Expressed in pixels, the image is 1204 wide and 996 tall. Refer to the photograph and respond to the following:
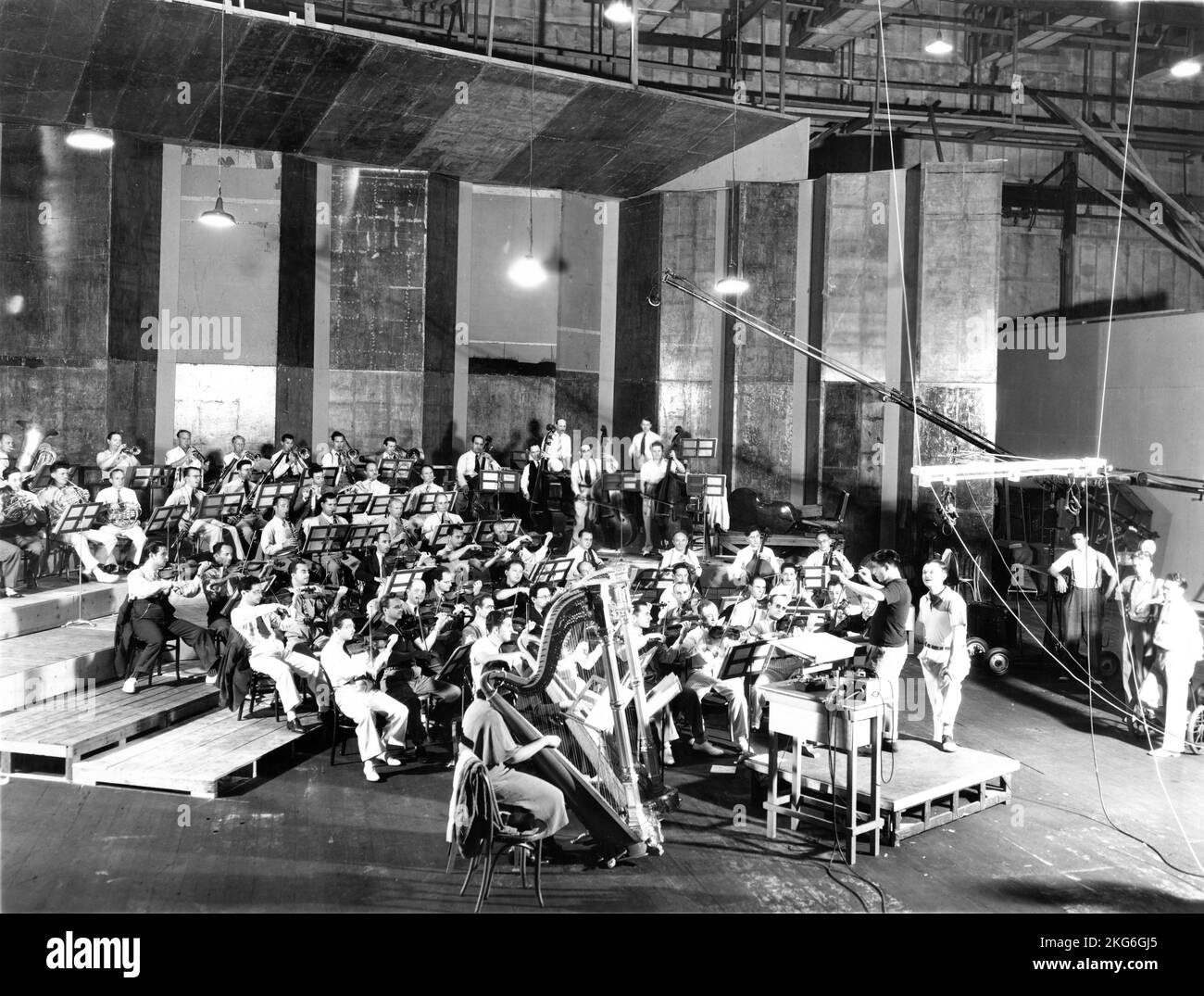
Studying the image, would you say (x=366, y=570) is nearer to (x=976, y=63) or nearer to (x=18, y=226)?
(x=18, y=226)

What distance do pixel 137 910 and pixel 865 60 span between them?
59.8 ft

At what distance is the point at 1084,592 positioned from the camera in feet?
38.2

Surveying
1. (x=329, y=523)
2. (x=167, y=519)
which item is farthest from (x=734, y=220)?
(x=167, y=519)

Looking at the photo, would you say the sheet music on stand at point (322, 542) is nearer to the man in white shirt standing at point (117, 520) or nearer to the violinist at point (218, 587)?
the violinist at point (218, 587)

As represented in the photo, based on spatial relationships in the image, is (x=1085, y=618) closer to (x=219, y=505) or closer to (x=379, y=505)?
(x=379, y=505)

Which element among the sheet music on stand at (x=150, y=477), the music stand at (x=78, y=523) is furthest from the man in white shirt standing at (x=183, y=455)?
the music stand at (x=78, y=523)

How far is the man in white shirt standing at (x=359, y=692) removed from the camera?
820 cm

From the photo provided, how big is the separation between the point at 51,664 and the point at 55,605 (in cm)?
159

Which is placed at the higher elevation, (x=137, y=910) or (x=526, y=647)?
(x=526, y=647)

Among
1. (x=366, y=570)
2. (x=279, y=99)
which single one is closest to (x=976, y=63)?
(x=279, y=99)

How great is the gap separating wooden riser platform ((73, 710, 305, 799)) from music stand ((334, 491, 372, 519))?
12.3 feet

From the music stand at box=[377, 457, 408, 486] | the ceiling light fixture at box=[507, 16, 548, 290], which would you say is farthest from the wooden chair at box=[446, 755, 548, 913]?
the ceiling light fixture at box=[507, 16, 548, 290]

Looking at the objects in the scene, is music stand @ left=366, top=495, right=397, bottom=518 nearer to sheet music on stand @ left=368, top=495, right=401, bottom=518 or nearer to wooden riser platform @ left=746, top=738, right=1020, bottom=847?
sheet music on stand @ left=368, top=495, right=401, bottom=518

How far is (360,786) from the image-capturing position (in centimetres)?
802
